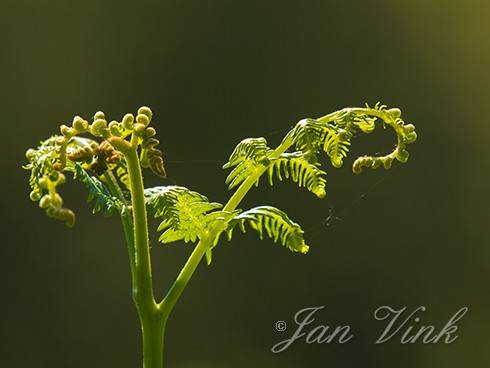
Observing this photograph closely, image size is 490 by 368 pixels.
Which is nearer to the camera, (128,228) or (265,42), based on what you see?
(128,228)

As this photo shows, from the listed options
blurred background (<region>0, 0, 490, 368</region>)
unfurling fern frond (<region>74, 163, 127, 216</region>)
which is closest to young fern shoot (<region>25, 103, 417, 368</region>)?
unfurling fern frond (<region>74, 163, 127, 216</region>)

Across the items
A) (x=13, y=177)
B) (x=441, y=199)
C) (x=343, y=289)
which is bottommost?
(x=343, y=289)

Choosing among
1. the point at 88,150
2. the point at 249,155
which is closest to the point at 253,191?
the point at 249,155

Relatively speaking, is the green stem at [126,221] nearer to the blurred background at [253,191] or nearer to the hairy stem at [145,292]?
the hairy stem at [145,292]

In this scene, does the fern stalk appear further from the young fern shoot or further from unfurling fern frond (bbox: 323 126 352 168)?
unfurling fern frond (bbox: 323 126 352 168)

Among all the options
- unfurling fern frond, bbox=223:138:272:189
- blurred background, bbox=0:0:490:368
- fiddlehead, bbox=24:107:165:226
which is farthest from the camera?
blurred background, bbox=0:0:490:368

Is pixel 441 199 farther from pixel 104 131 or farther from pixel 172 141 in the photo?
pixel 104 131

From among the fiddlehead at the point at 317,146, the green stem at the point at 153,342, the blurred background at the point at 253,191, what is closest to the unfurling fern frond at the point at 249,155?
the fiddlehead at the point at 317,146

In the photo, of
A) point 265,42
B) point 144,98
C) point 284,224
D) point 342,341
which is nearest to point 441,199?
point 342,341
